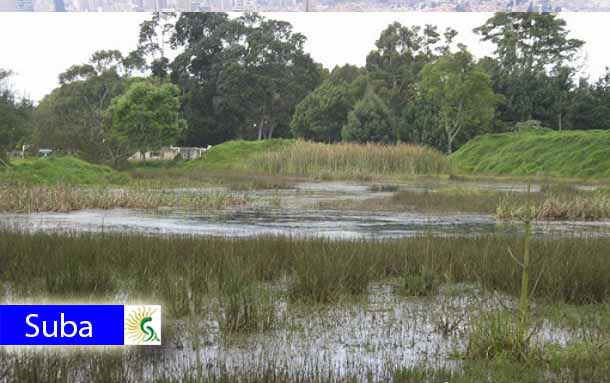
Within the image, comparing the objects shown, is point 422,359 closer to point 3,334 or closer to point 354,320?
point 354,320

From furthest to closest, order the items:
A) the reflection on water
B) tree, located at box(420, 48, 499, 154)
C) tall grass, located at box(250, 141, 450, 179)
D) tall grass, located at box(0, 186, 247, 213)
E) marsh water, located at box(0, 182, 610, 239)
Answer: tree, located at box(420, 48, 499, 154), tall grass, located at box(250, 141, 450, 179), tall grass, located at box(0, 186, 247, 213), the reflection on water, marsh water, located at box(0, 182, 610, 239)

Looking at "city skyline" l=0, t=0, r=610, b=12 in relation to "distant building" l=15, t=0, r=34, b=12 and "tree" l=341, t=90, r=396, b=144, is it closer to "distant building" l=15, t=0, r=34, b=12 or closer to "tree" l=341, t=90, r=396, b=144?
"distant building" l=15, t=0, r=34, b=12

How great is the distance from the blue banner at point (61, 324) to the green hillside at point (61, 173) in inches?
706

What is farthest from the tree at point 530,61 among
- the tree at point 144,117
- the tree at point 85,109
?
the tree at point 85,109

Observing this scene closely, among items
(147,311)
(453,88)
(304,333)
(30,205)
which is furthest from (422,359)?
(453,88)

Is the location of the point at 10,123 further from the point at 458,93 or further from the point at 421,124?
the point at 458,93

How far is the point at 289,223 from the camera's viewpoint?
525 inches

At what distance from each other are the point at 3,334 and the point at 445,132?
1610 inches

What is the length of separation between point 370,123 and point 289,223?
2942 cm

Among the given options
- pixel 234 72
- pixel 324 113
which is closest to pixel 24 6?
pixel 234 72

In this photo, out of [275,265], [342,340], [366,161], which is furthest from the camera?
[366,161]

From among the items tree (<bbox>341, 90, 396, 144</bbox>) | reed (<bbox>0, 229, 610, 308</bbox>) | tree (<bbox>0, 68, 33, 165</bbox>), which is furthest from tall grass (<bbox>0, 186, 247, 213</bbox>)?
tree (<bbox>341, 90, 396, 144</bbox>)

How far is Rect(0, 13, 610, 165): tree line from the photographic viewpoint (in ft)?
117

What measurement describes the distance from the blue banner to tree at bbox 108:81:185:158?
3271 centimetres
